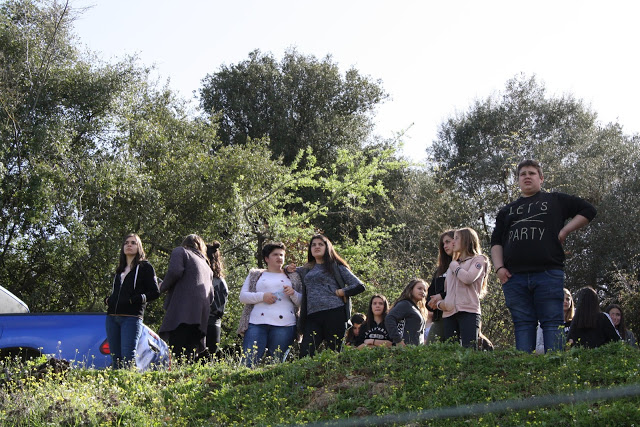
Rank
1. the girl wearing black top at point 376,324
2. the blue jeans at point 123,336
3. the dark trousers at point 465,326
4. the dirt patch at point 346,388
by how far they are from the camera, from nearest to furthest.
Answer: the dirt patch at point 346,388 < the dark trousers at point 465,326 < the blue jeans at point 123,336 < the girl wearing black top at point 376,324

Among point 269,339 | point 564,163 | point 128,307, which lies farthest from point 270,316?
point 564,163

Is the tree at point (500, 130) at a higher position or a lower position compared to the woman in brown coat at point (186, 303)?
higher

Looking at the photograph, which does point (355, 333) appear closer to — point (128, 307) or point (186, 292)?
point (186, 292)

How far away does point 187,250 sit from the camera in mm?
9234

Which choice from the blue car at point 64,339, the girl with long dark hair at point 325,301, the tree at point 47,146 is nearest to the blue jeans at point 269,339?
the girl with long dark hair at point 325,301

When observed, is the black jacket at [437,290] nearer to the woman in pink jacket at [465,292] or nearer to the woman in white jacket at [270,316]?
the woman in pink jacket at [465,292]

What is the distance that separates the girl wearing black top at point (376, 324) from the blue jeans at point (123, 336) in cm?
275

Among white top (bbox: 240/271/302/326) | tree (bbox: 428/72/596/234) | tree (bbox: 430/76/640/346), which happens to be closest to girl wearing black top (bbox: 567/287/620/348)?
white top (bbox: 240/271/302/326)

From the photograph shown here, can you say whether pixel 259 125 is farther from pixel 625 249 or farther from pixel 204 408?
pixel 204 408

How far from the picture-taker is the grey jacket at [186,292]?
891 cm

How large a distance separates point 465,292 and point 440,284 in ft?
2.12

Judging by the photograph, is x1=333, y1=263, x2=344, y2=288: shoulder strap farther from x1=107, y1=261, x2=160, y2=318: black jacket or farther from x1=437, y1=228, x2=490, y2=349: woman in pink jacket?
x1=107, y1=261, x2=160, y2=318: black jacket

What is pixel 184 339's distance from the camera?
905cm

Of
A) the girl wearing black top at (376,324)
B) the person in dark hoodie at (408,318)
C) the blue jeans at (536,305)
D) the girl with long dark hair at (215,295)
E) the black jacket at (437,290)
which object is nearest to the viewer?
the blue jeans at (536,305)
